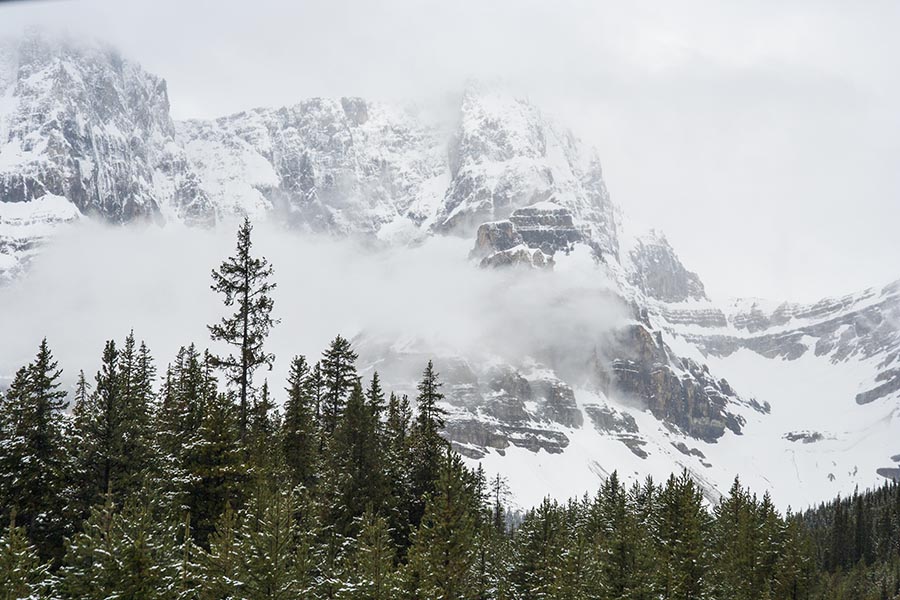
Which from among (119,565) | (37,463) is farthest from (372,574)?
(37,463)

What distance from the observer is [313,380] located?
200ft

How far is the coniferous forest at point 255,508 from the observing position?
29328 millimetres

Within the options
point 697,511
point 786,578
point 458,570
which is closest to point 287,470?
point 458,570

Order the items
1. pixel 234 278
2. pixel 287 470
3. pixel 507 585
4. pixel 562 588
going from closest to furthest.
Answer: pixel 234 278 < pixel 562 588 < pixel 287 470 < pixel 507 585

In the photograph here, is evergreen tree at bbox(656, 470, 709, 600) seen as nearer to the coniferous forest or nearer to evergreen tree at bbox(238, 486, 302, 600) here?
the coniferous forest

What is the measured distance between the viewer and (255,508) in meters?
33.7

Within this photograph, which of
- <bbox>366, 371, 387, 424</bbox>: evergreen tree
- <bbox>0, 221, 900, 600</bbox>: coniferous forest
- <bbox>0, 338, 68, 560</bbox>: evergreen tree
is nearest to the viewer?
<bbox>0, 221, 900, 600</bbox>: coniferous forest

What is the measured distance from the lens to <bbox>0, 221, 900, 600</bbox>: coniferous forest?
29328mm

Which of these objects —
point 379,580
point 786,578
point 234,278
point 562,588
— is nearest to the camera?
point 379,580

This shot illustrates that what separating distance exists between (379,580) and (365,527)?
285 cm

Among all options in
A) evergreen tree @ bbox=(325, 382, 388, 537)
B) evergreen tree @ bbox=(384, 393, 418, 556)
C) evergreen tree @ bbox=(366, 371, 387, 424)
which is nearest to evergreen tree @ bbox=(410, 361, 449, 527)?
evergreen tree @ bbox=(384, 393, 418, 556)

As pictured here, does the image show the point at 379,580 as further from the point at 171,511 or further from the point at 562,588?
the point at 562,588

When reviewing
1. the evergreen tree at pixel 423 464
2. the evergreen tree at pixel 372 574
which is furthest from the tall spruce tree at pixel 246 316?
the evergreen tree at pixel 423 464

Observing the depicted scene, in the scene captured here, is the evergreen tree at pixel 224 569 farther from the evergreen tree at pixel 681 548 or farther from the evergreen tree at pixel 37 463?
the evergreen tree at pixel 681 548
